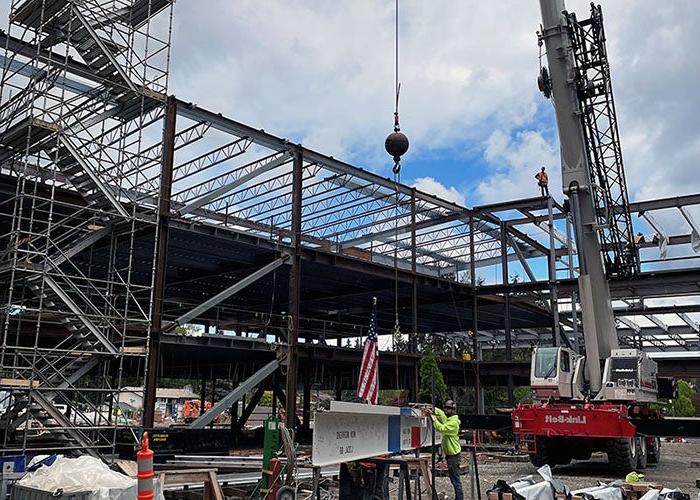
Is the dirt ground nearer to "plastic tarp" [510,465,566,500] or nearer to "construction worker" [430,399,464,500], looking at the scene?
"construction worker" [430,399,464,500]

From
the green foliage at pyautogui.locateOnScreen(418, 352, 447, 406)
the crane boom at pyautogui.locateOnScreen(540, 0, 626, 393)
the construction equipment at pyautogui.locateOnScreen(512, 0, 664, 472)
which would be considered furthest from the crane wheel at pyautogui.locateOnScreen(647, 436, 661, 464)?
the green foliage at pyautogui.locateOnScreen(418, 352, 447, 406)

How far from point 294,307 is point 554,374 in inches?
403

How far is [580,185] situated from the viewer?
18.9 meters

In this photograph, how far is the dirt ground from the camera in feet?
50.1

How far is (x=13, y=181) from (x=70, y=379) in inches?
245

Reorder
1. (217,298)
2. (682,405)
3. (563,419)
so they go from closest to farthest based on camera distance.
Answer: (563,419) < (217,298) < (682,405)

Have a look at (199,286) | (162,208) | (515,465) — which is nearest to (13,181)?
(162,208)

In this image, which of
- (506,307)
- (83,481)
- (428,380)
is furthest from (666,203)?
(83,481)

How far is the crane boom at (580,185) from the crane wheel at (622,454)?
188 centimetres

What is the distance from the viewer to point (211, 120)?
2402cm

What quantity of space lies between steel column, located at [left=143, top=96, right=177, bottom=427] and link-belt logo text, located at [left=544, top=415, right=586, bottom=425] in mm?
11404

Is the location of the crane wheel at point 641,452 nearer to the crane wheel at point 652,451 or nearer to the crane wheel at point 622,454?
the crane wheel at point 622,454

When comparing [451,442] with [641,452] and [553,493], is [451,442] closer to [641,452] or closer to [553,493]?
[553,493]

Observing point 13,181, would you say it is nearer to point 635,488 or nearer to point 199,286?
point 199,286
